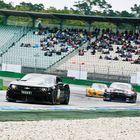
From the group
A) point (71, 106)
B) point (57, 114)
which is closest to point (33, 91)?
point (71, 106)

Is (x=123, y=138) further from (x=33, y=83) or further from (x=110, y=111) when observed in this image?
(x=33, y=83)

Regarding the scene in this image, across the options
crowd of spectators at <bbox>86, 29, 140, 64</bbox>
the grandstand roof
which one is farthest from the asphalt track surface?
the grandstand roof

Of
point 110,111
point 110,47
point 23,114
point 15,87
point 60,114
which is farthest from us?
point 110,47

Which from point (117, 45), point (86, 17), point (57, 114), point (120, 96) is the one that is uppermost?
point (86, 17)

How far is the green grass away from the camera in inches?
518

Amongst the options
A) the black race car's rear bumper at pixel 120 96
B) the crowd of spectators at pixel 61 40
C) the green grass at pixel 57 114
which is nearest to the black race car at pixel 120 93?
the black race car's rear bumper at pixel 120 96

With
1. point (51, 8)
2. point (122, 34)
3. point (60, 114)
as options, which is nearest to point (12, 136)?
point (60, 114)

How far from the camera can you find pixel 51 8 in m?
147

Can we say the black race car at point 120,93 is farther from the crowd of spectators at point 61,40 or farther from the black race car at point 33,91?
the crowd of spectators at point 61,40

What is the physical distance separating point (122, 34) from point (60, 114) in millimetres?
47072

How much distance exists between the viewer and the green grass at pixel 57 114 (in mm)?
13170

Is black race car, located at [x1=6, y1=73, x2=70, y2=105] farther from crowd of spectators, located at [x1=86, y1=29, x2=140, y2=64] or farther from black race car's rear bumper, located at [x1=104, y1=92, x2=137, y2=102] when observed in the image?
crowd of spectators, located at [x1=86, y1=29, x2=140, y2=64]

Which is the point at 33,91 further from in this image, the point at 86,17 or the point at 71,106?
the point at 86,17

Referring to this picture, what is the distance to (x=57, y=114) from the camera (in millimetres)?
14602
